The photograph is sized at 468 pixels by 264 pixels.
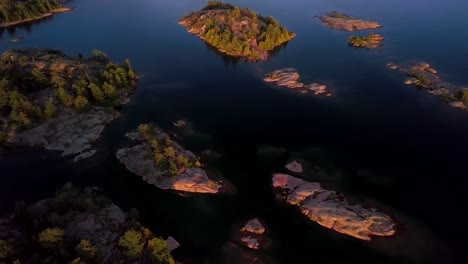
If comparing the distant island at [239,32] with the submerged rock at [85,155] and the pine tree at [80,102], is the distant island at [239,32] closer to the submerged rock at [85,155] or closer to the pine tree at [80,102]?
the pine tree at [80,102]

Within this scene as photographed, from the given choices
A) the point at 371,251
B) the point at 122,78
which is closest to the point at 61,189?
the point at 122,78

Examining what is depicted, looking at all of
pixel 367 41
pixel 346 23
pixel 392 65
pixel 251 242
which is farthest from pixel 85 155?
pixel 346 23

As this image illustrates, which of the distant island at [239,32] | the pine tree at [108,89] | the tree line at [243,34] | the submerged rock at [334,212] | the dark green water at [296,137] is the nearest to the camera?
the submerged rock at [334,212]

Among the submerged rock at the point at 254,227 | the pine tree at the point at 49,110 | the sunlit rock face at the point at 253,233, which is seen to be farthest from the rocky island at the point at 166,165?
the pine tree at the point at 49,110

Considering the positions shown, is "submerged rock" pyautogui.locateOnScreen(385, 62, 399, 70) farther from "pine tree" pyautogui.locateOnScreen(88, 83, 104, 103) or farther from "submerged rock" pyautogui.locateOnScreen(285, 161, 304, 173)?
"pine tree" pyautogui.locateOnScreen(88, 83, 104, 103)

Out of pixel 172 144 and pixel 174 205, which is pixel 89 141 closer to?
pixel 172 144

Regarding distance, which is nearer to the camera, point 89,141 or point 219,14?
point 89,141
